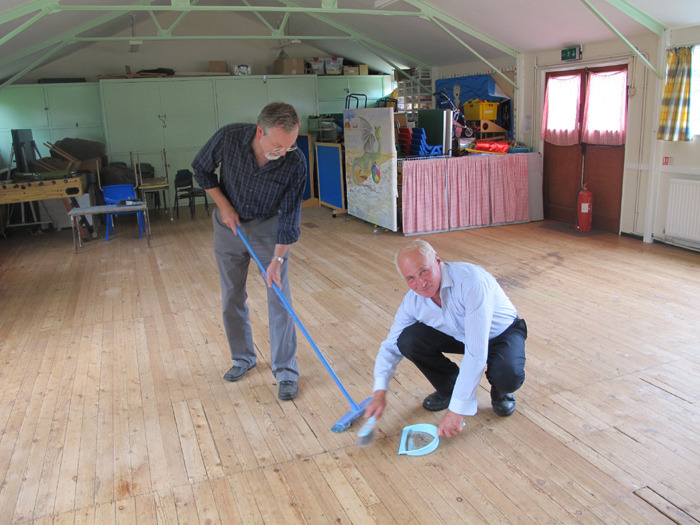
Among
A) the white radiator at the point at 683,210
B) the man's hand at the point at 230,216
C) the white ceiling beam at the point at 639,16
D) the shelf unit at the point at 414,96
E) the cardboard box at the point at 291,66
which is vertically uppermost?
the cardboard box at the point at 291,66

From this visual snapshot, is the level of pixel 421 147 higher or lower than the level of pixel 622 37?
lower

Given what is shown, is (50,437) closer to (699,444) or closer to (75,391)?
(75,391)

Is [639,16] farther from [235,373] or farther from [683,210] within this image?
[235,373]

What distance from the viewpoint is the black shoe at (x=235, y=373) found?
3303 millimetres

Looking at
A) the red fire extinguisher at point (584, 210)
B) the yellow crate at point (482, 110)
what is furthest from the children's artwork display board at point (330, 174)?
the red fire extinguisher at point (584, 210)

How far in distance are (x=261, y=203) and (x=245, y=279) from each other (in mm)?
454

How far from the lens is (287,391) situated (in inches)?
121

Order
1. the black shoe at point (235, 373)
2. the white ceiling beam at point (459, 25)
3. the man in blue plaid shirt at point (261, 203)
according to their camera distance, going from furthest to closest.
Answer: the white ceiling beam at point (459, 25)
the black shoe at point (235, 373)
the man in blue plaid shirt at point (261, 203)

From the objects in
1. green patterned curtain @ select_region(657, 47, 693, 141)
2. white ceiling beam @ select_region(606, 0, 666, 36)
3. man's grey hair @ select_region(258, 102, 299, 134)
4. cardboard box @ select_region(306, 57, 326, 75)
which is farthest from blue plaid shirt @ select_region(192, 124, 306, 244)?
cardboard box @ select_region(306, 57, 326, 75)

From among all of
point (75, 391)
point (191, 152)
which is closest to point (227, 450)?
point (75, 391)

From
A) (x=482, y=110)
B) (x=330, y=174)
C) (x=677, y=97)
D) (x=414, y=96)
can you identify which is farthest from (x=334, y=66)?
(x=677, y=97)

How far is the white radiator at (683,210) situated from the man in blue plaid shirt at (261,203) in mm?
4464

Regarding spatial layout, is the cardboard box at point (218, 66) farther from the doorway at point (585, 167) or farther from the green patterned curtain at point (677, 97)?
the green patterned curtain at point (677, 97)

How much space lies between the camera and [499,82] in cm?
827
